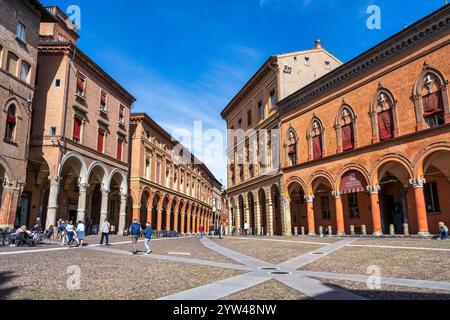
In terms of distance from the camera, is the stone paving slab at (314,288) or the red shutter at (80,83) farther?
the red shutter at (80,83)

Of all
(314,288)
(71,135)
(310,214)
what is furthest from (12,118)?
(310,214)

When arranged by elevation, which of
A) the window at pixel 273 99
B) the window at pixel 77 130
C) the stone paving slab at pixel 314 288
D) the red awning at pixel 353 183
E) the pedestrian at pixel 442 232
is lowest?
the stone paving slab at pixel 314 288

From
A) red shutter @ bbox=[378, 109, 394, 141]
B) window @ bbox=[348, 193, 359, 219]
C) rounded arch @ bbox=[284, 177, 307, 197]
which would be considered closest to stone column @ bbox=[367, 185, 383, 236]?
red shutter @ bbox=[378, 109, 394, 141]

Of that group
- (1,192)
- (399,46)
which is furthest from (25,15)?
(399,46)

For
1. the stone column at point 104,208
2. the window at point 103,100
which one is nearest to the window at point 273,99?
the window at point 103,100

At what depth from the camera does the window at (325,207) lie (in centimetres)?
2978

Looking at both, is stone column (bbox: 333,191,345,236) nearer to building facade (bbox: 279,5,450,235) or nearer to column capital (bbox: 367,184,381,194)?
building facade (bbox: 279,5,450,235)

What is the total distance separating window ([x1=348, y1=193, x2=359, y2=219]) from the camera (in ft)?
88.6

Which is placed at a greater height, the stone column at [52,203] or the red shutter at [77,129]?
the red shutter at [77,129]

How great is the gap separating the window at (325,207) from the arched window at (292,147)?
4127 mm

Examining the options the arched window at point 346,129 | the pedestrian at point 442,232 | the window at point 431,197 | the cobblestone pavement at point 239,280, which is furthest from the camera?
the arched window at point 346,129

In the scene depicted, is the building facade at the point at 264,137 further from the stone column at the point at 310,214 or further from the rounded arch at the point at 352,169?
the rounded arch at the point at 352,169

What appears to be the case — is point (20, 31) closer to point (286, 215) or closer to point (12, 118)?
point (12, 118)

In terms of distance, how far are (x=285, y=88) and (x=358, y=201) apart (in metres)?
13.0
